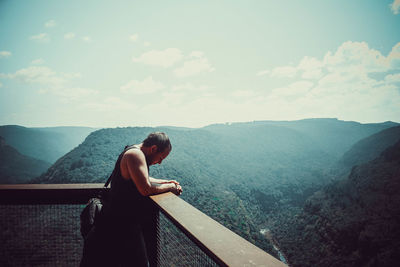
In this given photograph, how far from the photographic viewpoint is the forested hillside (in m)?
40.1

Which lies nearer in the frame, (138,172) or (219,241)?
(219,241)

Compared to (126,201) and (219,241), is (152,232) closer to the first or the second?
(126,201)

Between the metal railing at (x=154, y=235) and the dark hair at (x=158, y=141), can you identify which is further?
the dark hair at (x=158, y=141)

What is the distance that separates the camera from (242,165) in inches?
3393

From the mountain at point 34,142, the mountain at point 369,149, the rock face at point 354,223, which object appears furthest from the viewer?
the mountain at point 34,142

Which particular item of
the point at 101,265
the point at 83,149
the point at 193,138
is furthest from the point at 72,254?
the point at 193,138

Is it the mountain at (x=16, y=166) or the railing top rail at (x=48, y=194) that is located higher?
the railing top rail at (x=48, y=194)

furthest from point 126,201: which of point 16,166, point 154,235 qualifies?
point 16,166

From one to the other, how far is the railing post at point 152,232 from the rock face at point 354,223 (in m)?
45.4

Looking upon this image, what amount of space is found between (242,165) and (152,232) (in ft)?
287

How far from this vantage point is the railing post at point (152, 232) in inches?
67.7

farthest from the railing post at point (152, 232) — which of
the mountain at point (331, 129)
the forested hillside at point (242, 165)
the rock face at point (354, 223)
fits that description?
the mountain at point (331, 129)

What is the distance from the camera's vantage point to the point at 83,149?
1934 inches

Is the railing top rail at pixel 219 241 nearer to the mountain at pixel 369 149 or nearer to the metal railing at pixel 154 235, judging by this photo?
the metal railing at pixel 154 235
